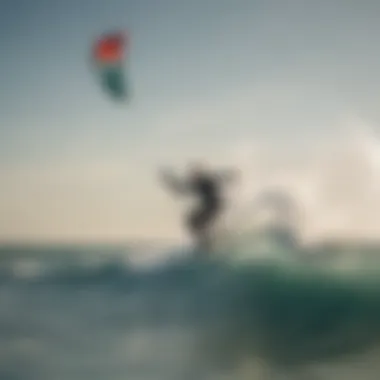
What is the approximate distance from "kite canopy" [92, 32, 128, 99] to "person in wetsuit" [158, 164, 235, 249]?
200 mm

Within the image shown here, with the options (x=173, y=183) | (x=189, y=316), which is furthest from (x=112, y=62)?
(x=189, y=316)

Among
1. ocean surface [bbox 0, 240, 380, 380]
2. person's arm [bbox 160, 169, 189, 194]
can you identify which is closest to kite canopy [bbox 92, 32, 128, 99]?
person's arm [bbox 160, 169, 189, 194]

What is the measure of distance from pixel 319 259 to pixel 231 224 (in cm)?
17

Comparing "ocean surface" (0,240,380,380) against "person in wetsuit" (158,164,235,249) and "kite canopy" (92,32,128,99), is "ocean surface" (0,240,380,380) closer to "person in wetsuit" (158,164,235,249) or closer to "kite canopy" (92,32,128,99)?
"person in wetsuit" (158,164,235,249)

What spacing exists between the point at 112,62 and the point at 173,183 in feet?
0.83

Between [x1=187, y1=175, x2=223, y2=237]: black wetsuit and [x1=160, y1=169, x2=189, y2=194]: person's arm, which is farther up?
[x1=160, y1=169, x2=189, y2=194]: person's arm

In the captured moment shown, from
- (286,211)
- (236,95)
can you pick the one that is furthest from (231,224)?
(236,95)

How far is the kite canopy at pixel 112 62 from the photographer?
3.91ft

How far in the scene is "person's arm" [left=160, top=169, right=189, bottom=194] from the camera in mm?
1179

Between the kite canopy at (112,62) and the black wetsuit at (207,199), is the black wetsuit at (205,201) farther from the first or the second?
the kite canopy at (112,62)

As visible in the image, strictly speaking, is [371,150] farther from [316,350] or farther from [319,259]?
[316,350]

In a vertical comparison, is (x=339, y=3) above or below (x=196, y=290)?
above

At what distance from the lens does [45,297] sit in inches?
46.1

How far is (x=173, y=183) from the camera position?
118cm
